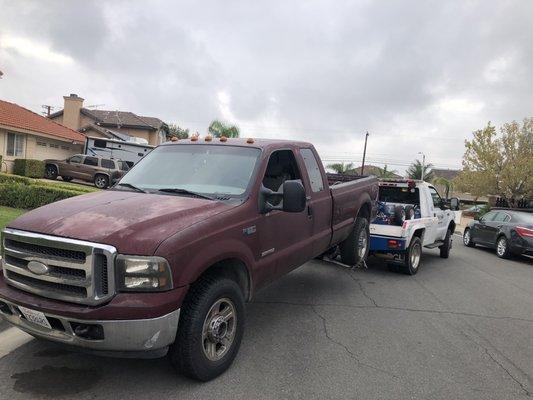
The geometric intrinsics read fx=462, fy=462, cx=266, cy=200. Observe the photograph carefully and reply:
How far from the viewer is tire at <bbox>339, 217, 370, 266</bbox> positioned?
6.96m

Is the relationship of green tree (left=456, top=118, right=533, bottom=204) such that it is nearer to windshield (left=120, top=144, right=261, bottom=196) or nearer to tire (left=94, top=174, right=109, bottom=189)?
tire (left=94, top=174, right=109, bottom=189)

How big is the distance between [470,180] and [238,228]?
1334 inches

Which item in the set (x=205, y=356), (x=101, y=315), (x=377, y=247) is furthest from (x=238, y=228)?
(x=377, y=247)

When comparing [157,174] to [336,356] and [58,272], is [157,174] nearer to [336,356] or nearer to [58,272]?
[58,272]

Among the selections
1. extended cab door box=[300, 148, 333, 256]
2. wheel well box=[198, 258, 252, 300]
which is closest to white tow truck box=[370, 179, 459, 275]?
extended cab door box=[300, 148, 333, 256]

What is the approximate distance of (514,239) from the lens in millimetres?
13367

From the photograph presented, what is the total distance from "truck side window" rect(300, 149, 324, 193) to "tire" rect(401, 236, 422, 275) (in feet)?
11.9

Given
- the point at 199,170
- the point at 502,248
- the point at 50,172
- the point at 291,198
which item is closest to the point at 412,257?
the point at 291,198

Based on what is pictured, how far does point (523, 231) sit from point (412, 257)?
620 centimetres

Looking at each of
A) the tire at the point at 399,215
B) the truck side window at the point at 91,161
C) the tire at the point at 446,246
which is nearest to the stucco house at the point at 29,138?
the truck side window at the point at 91,161

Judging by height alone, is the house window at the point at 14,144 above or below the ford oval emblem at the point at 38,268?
above

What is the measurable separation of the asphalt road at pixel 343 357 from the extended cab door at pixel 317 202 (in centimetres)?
100

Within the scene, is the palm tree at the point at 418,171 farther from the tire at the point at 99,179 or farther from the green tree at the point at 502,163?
the tire at the point at 99,179

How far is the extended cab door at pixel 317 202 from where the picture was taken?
18.1 ft
